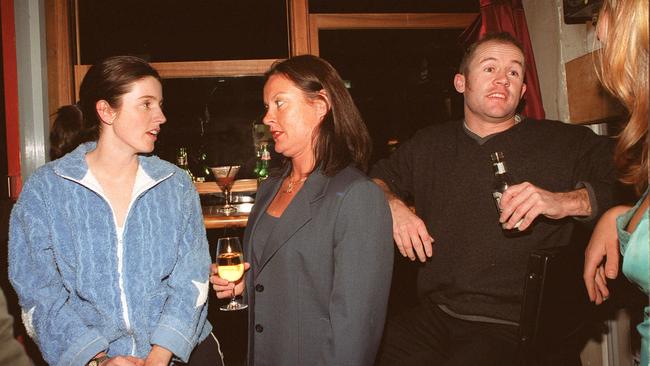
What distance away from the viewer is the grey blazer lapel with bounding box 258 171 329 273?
67.9 inches

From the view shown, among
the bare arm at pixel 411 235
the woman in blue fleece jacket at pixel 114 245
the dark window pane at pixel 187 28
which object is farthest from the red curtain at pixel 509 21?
the woman in blue fleece jacket at pixel 114 245

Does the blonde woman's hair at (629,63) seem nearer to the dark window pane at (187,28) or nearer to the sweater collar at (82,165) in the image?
the sweater collar at (82,165)

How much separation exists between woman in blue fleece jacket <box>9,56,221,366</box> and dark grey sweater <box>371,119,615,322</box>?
1.17 meters

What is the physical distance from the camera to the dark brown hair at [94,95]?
1830mm

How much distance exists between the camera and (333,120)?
192cm

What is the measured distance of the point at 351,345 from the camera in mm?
1543

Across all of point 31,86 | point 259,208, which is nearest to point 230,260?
point 259,208

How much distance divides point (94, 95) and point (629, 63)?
1.92 m

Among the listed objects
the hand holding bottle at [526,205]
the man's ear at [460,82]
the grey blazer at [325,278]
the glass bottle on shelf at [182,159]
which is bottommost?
the grey blazer at [325,278]

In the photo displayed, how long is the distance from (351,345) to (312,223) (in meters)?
0.47

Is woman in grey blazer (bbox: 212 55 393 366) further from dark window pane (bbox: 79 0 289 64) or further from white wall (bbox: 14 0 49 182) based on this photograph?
dark window pane (bbox: 79 0 289 64)

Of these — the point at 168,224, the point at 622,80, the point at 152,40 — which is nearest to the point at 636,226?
the point at 622,80

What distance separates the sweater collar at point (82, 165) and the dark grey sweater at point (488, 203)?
1.34 metres

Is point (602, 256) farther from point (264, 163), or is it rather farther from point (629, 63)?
point (264, 163)
